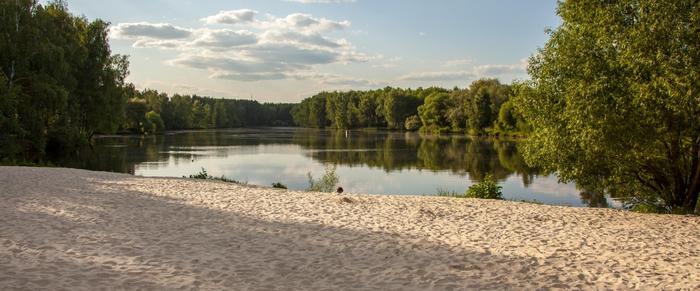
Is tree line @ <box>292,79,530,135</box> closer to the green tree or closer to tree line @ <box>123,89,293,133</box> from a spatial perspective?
the green tree

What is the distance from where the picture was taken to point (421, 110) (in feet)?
398

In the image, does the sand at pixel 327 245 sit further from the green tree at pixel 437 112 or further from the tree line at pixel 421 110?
the green tree at pixel 437 112

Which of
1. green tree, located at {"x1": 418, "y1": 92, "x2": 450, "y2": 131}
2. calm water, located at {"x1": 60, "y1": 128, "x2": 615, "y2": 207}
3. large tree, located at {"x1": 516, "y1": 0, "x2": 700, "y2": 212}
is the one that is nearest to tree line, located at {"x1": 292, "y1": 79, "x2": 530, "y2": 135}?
green tree, located at {"x1": 418, "y1": 92, "x2": 450, "y2": 131}

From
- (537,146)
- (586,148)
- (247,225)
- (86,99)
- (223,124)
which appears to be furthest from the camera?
(223,124)

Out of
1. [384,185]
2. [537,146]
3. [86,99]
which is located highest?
[86,99]

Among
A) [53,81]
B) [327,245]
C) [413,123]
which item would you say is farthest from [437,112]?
[327,245]

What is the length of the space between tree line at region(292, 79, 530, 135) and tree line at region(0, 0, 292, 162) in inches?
1699

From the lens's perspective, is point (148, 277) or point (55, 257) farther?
point (55, 257)

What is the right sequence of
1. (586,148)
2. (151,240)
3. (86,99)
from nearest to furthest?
(151,240) < (586,148) < (86,99)

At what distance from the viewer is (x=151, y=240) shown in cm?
1066

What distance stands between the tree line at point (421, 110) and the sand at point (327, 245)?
1832 inches

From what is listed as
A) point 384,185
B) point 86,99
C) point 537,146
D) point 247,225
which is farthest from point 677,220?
point 86,99

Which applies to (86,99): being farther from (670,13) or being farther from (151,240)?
(670,13)

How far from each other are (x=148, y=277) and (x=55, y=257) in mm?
2166
